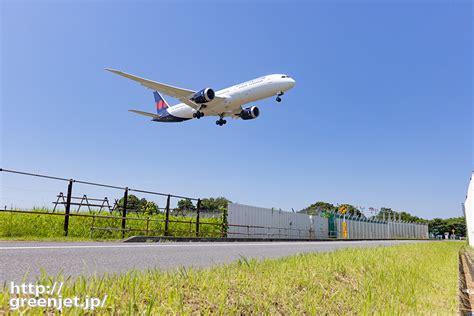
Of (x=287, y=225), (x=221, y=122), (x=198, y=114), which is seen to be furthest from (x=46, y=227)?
(x=287, y=225)

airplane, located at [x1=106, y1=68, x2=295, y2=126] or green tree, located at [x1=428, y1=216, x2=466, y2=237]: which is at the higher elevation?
airplane, located at [x1=106, y1=68, x2=295, y2=126]

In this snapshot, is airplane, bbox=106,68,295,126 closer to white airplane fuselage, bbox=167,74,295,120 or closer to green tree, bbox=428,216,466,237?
white airplane fuselage, bbox=167,74,295,120

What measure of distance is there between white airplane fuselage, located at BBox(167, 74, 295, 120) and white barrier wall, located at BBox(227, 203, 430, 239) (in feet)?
27.2

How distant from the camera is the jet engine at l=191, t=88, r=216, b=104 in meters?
26.0

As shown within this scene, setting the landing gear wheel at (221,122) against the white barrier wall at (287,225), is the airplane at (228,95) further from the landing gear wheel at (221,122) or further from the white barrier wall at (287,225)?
the white barrier wall at (287,225)

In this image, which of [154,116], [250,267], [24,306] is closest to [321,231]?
[154,116]

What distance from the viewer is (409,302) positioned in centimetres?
352

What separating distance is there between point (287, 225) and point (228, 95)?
469 inches

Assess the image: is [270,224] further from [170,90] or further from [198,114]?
[170,90]

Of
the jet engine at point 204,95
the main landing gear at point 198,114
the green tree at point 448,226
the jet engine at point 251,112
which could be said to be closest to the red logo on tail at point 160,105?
the main landing gear at point 198,114

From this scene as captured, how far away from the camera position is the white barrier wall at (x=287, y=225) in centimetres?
2291

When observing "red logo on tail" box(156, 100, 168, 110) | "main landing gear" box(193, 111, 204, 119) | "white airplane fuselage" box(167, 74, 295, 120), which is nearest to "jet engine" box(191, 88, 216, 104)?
"white airplane fuselage" box(167, 74, 295, 120)

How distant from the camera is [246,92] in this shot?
87.1ft

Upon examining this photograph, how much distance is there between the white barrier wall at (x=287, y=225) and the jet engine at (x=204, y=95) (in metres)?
8.33
